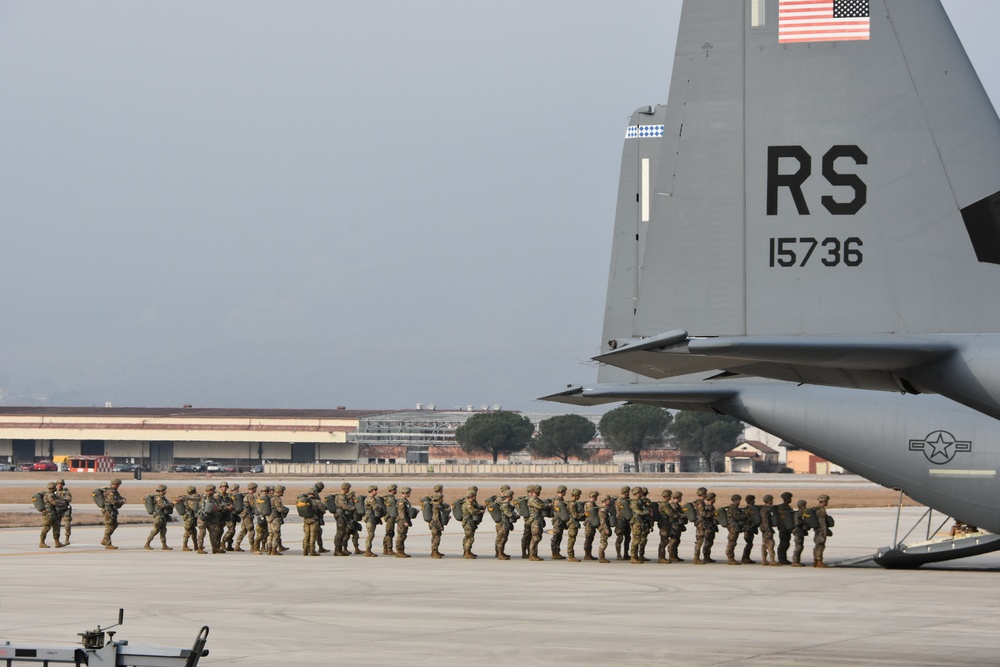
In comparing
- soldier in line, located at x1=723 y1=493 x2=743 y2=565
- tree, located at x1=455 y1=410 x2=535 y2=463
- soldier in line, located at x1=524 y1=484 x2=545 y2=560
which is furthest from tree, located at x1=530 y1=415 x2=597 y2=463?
soldier in line, located at x1=723 y1=493 x2=743 y2=565

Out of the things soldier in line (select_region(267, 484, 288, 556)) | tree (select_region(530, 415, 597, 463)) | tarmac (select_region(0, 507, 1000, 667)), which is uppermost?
tree (select_region(530, 415, 597, 463))

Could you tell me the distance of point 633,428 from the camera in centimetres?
13550

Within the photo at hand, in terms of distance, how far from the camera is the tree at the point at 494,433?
130m

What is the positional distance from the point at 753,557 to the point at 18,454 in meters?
119

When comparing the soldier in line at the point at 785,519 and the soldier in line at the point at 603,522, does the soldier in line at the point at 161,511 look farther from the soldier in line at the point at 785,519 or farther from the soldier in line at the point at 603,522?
the soldier in line at the point at 785,519

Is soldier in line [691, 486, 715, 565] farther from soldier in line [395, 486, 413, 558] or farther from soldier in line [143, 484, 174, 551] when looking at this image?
soldier in line [143, 484, 174, 551]

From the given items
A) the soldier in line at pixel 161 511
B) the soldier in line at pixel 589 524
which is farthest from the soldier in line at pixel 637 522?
the soldier in line at pixel 161 511

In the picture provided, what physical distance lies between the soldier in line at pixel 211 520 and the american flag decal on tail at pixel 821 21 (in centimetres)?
1510

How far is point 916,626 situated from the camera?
14.0m

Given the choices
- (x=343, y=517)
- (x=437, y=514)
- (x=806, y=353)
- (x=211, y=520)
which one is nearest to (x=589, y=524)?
(x=437, y=514)

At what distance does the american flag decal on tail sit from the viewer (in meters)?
11.0

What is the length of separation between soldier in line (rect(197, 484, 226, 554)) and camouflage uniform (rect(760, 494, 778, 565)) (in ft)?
31.6

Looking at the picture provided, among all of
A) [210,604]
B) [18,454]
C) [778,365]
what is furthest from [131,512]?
[18,454]

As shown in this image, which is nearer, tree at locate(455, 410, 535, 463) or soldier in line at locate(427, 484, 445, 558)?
soldier in line at locate(427, 484, 445, 558)
